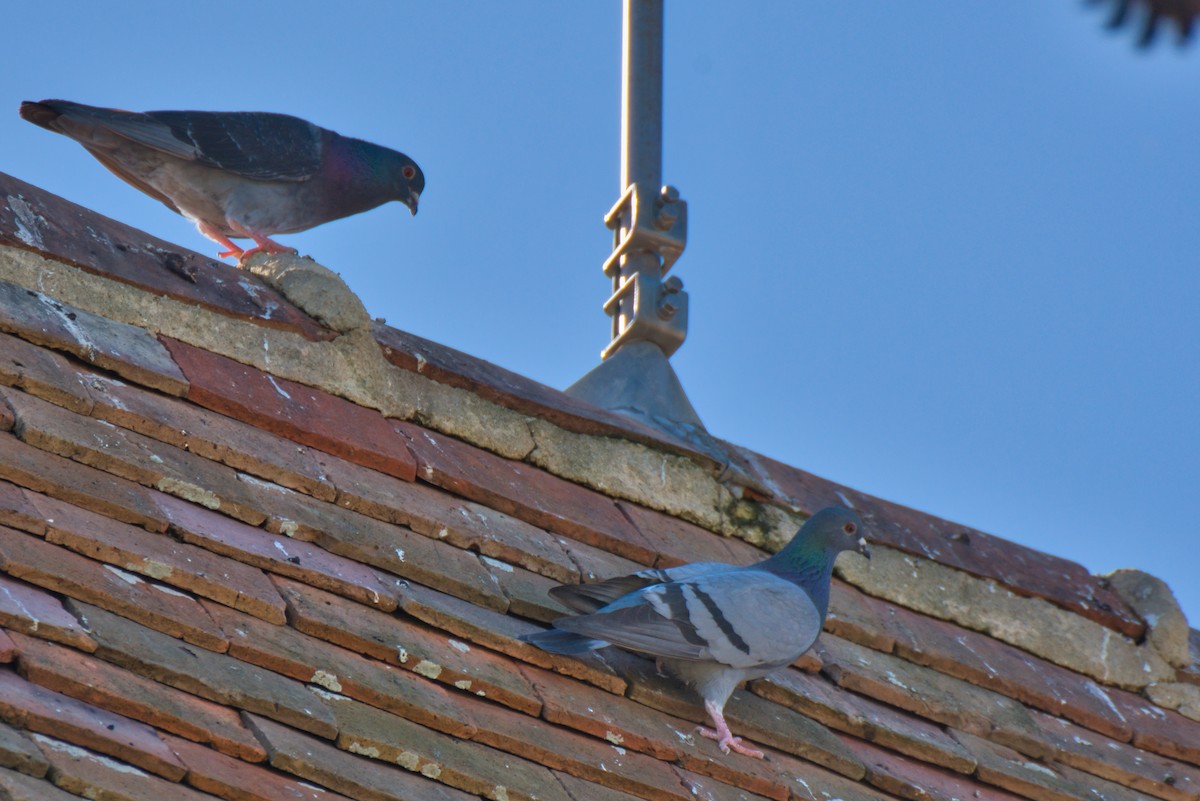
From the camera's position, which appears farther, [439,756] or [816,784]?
[816,784]

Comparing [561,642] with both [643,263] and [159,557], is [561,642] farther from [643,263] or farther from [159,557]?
[643,263]

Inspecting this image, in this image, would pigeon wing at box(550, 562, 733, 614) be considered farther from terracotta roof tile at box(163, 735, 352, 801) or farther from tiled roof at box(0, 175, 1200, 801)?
terracotta roof tile at box(163, 735, 352, 801)

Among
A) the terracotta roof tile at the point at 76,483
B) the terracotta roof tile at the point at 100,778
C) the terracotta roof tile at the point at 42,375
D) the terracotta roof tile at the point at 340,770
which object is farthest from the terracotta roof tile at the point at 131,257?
the terracotta roof tile at the point at 100,778

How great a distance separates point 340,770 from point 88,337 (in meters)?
1.09

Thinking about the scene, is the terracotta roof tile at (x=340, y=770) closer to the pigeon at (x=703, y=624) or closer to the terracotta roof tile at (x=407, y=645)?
the terracotta roof tile at (x=407, y=645)

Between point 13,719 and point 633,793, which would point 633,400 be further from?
point 13,719

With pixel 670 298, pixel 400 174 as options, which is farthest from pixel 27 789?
pixel 400 174

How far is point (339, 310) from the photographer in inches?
135

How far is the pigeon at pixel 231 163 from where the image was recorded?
4629mm

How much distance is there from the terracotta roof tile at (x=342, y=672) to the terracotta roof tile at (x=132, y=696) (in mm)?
178

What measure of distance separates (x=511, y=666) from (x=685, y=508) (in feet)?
3.40

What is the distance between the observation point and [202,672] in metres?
2.25

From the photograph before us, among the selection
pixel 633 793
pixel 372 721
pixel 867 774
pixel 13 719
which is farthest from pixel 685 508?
pixel 13 719

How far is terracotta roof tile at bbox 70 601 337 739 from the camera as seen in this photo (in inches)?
Answer: 87.0
